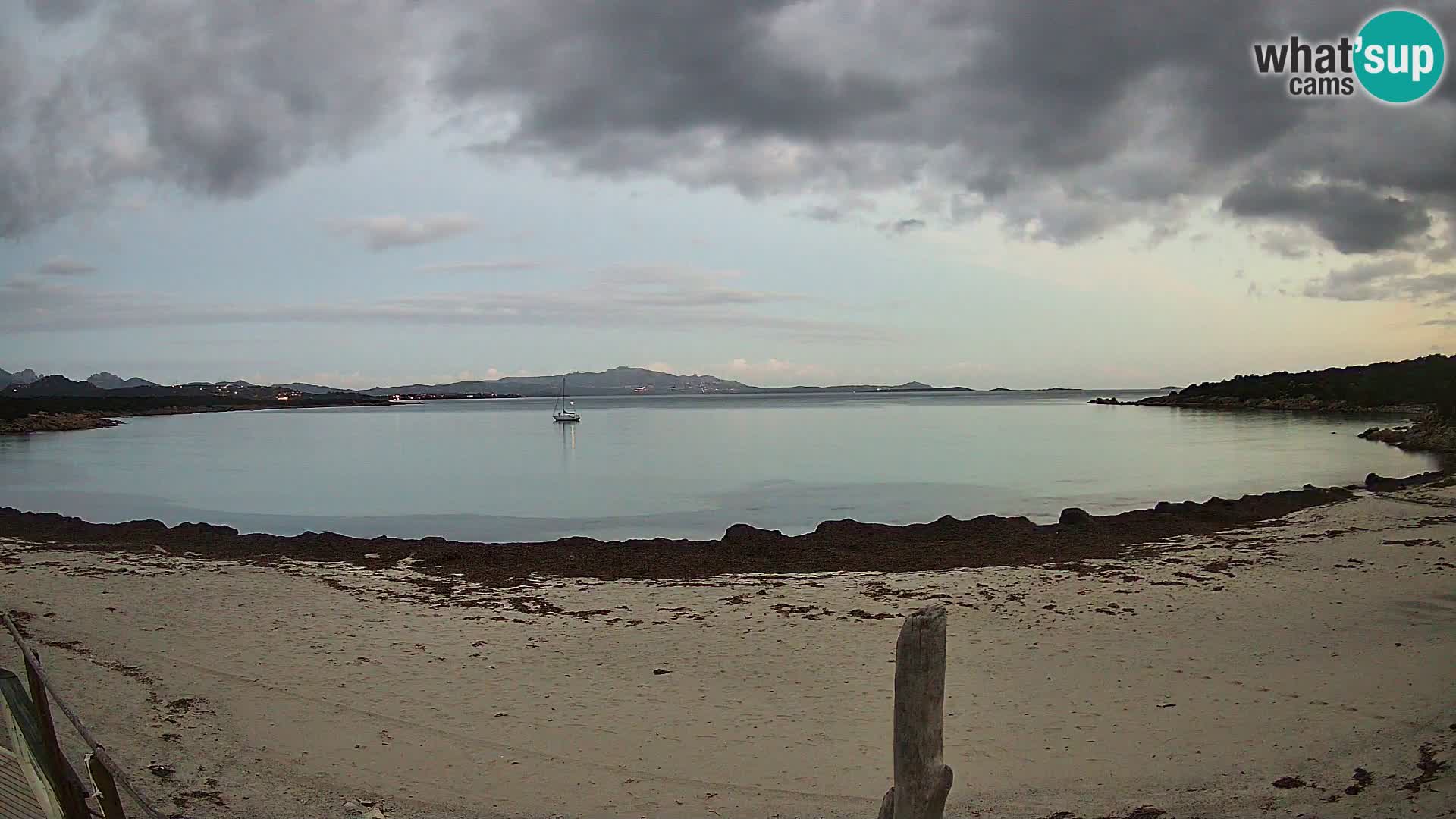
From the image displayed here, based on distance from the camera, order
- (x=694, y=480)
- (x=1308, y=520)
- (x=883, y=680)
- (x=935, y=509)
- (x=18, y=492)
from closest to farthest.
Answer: (x=883, y=680)
(x=1308, y=520)
(x=935, y=509)
(x=18, y=492)
(x=694, y=480)

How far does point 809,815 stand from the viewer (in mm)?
5352

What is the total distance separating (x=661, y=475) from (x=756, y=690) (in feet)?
92.0

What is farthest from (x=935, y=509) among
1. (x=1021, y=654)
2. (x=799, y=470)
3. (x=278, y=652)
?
(x=278, y=652)

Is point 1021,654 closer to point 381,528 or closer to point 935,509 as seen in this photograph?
point 935,509

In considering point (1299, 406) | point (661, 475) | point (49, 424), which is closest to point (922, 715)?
Result: point (661, 475)

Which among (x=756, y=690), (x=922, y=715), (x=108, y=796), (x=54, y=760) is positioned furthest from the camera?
(x=756, y=690)

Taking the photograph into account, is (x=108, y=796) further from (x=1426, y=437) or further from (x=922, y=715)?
(x=1426, y=437)

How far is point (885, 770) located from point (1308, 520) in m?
13.8

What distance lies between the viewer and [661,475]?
35.5 metres

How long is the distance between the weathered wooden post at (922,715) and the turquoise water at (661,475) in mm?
17108

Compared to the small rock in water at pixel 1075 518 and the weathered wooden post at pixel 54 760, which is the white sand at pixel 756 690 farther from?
the small rock in water at pixel 1075 518

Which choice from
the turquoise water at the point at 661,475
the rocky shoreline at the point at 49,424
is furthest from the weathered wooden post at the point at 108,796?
the rocky shoreline at the point at 49,424

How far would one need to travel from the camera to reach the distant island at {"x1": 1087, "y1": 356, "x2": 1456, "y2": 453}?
1406 inches

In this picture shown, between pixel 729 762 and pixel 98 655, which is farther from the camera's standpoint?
pixel 98 655
